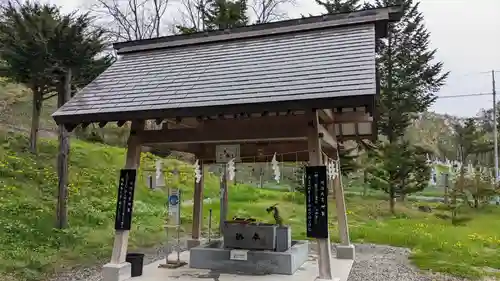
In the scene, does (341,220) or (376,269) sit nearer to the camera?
(341,220)

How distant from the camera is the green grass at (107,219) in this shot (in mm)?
7988

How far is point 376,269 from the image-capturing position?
26.3ft

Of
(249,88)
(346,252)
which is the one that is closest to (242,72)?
(249,88)

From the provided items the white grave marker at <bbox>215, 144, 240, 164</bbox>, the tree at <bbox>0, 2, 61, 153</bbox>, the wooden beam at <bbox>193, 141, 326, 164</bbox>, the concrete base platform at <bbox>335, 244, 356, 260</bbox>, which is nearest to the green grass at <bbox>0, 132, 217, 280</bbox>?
the wooden beam at <bbox>193, 141, 326, 164</bbox>

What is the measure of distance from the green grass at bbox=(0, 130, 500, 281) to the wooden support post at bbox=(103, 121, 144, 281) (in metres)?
2.09

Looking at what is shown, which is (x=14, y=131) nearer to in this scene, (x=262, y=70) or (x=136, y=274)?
(x=136, y=274)

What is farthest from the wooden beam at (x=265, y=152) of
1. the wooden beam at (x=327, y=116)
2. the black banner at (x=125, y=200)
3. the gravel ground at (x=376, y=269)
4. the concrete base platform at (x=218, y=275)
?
the gravel ground at (x=376, y=269)

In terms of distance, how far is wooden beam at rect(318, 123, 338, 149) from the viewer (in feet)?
18.2

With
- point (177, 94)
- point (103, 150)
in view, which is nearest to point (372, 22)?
point (177, 94)

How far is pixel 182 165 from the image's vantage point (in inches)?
632

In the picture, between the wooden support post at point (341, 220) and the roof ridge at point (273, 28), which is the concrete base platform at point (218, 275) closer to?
the wooden support post at point (341, 220)

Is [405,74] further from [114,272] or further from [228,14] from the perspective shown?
[114,272]

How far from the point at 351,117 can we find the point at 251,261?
2815 mm

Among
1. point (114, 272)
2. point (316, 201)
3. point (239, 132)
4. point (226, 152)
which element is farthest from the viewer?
point (226, 152)
